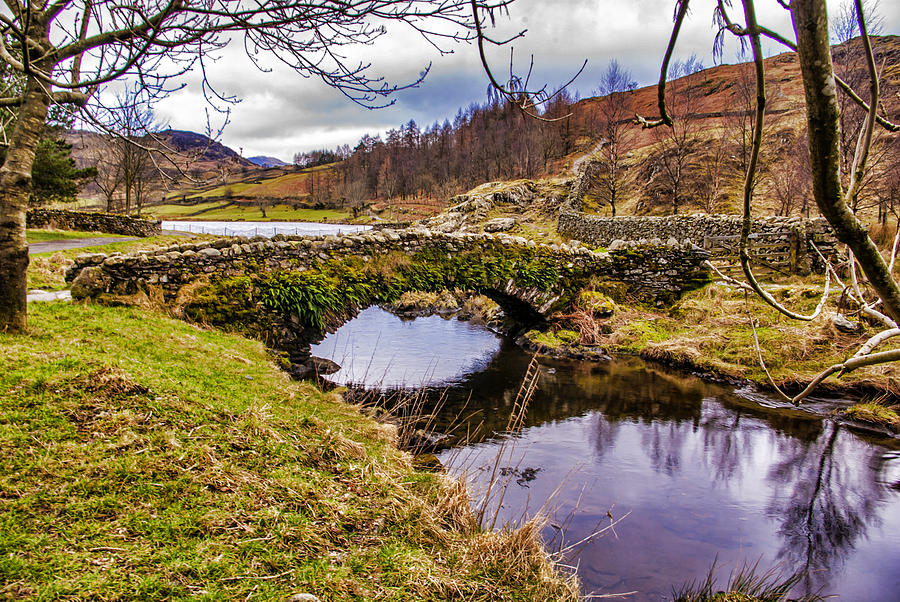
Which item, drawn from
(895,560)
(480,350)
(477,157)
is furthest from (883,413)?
(477,157)

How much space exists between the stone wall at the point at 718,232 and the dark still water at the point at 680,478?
12.5ft

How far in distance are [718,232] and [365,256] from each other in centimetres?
1557

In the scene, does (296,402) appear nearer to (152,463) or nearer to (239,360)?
(239,360)

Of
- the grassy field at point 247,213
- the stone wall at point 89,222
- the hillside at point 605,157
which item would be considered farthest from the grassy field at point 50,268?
the grassy field at point 247,213

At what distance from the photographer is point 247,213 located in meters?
76.1

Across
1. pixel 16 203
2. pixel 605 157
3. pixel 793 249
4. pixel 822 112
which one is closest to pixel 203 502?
pixel 822 112

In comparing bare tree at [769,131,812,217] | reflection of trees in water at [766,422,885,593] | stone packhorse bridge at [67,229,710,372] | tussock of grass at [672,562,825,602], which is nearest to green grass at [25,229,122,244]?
stone packhorse bridge at [67,229,710,372]

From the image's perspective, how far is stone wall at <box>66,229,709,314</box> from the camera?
8969 mm

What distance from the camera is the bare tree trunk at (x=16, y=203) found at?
200 inches

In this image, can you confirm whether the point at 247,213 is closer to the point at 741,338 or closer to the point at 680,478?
the point at 741,338

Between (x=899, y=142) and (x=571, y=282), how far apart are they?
17.2 meters

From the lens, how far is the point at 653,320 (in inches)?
579

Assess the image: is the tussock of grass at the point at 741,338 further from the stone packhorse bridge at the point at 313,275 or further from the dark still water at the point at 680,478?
the stone packhorse bridge at the point at 313,275

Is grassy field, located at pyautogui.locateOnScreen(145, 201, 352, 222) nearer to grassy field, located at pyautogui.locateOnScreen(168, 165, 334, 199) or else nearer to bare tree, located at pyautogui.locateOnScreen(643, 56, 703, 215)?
grassy field, located at pyautogui.locateOnScreen(168, 165, 334, 199)
